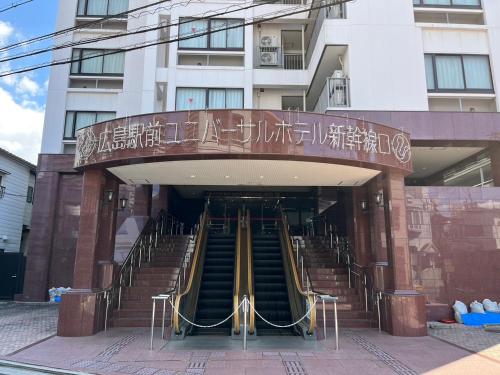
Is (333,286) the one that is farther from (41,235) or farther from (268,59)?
(41,235)

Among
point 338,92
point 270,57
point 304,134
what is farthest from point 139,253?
point 270,57

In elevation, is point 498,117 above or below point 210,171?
above

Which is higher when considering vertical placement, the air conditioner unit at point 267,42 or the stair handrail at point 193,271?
the air conditioner unit at point 267,42

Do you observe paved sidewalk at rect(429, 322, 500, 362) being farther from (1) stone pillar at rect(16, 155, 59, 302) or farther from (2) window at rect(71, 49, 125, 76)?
(2) window at rect(71, 49, 125, 76)

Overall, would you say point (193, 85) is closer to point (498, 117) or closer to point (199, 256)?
point (199, 256)

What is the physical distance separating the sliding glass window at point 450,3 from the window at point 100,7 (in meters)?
13.6

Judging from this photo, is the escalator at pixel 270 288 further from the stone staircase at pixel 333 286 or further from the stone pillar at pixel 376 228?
the stone pillar at pixel 376 228

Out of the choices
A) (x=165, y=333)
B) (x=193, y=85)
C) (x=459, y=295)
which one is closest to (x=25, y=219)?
(x=193, y=85)

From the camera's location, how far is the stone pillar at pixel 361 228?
12070mm

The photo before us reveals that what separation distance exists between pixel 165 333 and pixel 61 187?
9.23 meters

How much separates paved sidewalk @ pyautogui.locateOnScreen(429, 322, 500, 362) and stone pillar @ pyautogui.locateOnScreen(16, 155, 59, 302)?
1378cm

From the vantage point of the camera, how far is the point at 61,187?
15633 mm

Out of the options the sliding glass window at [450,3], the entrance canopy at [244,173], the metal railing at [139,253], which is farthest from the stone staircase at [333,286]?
the sliding glass window at [450,3]

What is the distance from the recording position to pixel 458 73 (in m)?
14.7
